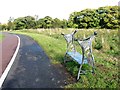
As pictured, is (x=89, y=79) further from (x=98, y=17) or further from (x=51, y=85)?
(x=98, y=17)

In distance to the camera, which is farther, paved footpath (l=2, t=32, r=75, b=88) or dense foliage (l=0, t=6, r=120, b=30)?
dense foliage (l=0, t=6, r=120, b=30)

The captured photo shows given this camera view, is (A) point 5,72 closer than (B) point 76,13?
Yes

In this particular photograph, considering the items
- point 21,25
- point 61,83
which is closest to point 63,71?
point 61,83

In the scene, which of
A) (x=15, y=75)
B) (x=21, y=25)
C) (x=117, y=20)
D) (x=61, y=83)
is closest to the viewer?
(x=61, y=83)

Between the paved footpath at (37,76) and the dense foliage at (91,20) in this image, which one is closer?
the paved footpath at (37,76)

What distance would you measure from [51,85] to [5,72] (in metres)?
Result: 2.65

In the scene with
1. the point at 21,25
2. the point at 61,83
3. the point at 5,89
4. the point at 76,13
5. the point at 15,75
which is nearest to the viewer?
the point at 5,89

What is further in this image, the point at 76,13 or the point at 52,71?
the point at 76,13

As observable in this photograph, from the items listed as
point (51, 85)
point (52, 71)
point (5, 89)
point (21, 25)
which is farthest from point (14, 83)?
point (21, 25)

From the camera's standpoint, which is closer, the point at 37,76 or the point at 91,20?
the point at 37,76

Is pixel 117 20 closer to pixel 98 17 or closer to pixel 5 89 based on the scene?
pixel 98 17

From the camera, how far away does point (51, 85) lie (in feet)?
25.7

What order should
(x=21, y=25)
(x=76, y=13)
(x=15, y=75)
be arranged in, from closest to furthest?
(x=15, y=75) → (x=76, y=13) → (x=21, y=25)

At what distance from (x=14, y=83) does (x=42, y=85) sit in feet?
3.26
